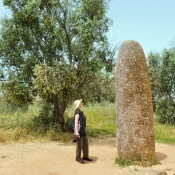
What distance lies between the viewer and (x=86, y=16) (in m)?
13.1

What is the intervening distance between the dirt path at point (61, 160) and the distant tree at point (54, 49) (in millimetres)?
2639

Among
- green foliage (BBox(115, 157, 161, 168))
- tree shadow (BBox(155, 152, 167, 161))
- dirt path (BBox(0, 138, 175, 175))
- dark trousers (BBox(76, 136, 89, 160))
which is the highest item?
dark trousers (BBox(76, 136, 89, 160))

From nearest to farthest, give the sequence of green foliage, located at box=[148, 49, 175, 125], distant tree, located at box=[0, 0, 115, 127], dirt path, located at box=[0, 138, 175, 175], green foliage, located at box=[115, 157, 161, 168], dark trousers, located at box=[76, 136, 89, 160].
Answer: dirt path, located at box=[0, 138, 175, 175] < green foliage, located at box=[115, 157, 161, 168] < dark trousers, located at box=[76, 136, 89, 160] < distant tree, located at box=[0, 0, 115, 127] < green foliage, located at box=[148, 49, 175, 125]

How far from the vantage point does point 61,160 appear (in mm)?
9250

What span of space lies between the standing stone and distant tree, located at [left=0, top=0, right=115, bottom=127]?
394cm

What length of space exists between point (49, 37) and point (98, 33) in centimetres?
253

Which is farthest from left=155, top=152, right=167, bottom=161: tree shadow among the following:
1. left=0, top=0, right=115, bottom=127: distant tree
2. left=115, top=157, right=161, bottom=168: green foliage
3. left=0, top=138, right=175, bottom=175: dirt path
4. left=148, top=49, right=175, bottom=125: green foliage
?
left=148, top=49, right=175, bottom=125: green foliage

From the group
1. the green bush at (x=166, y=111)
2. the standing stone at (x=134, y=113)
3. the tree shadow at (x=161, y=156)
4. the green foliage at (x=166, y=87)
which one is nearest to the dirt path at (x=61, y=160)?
the tree shadow at (x=161, y=156)

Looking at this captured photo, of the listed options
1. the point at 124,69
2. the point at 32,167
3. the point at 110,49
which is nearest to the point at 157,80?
the point at 110,49

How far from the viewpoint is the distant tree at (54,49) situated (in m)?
12.5

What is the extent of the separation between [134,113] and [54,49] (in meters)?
7.02

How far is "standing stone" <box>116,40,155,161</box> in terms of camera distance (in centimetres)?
852

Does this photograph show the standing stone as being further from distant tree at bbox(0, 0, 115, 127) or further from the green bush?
the green bush

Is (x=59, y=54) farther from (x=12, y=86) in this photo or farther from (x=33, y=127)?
(x=33, y=127)
